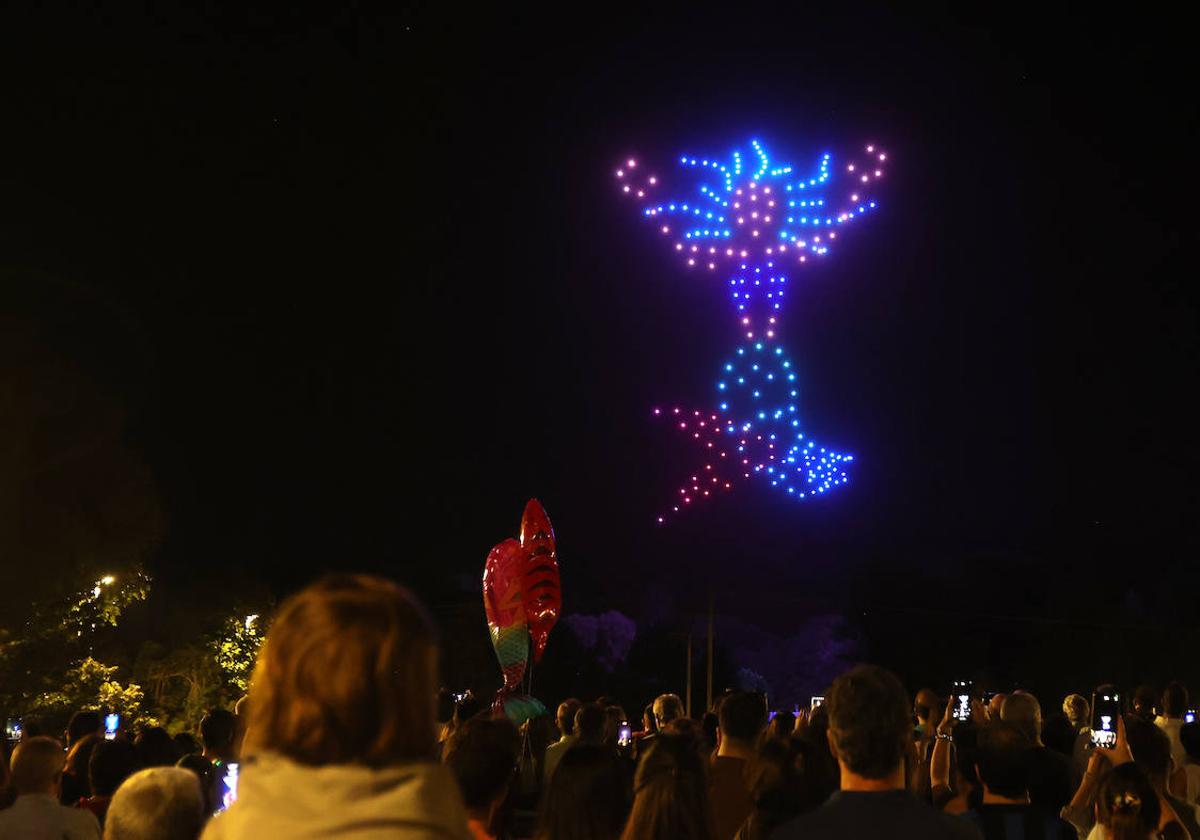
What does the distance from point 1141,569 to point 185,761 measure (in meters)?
34.8

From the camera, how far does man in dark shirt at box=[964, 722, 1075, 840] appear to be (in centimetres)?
417

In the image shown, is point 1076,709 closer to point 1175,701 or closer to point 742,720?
point 1175,701

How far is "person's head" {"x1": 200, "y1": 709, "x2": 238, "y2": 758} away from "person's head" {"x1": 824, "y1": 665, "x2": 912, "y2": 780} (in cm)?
430

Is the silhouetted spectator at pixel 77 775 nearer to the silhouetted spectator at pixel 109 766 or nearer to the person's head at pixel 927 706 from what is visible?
the silhouetted spectator at pixel 109 766

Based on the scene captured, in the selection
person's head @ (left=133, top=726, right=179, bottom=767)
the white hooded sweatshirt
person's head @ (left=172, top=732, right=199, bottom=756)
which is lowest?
person's head @ (left=172, top=732, right=199, bottom=756)

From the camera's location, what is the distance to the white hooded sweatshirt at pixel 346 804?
1.87 meters

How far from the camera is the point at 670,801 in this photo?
12.8 ft

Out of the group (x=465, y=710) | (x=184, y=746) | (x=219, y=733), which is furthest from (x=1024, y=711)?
(x=184, y=746)

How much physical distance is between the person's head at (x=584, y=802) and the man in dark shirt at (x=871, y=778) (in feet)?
2.27

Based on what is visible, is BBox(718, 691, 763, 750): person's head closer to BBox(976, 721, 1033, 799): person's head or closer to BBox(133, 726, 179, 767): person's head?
BBox(976, 721, 1033, 799): person's head

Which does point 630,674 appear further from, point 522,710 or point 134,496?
point 522,710

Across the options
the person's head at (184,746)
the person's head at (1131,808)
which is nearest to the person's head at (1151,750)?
the person's head at (1131,808)

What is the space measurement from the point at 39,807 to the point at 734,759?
271 cm

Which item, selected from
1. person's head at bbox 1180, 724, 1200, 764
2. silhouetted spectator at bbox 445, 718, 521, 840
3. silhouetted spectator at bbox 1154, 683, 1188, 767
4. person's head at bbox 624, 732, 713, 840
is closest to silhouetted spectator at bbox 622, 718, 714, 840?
person's head at bbox 624, 732, 713, 840
